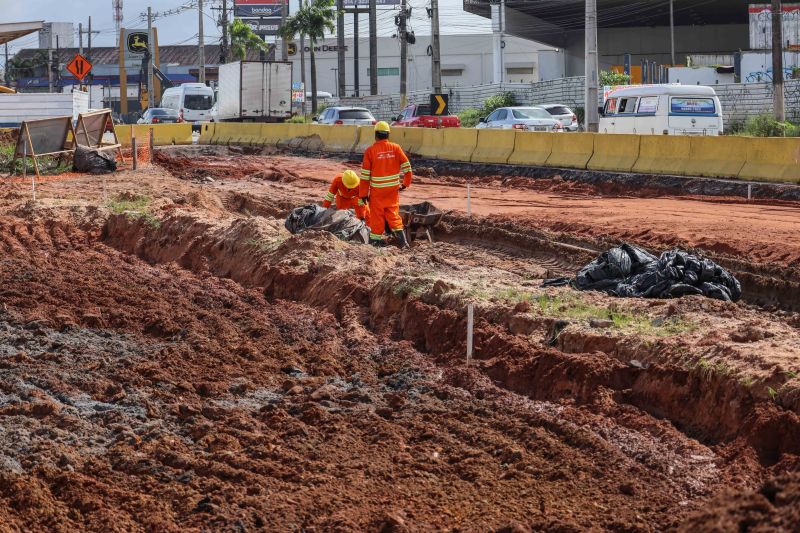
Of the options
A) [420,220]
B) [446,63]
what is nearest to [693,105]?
[420,220]

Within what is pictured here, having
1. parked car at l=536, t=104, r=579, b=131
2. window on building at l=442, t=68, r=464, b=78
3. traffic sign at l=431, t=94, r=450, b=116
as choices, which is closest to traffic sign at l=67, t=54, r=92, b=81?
traffic sign at l=431, t=94, r=450, b=116

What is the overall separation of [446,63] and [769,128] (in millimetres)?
58388

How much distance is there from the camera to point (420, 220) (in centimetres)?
1644

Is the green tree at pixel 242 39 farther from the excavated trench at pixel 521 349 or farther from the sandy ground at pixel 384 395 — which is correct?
the sandy ground at pixel 384 395

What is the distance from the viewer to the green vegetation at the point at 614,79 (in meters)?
53.0

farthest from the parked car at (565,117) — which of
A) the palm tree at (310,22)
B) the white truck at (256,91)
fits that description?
the palm tree at (310,22)

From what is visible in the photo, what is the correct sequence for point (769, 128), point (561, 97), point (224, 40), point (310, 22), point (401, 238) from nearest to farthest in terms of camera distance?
point (401, 238), point (769, 128), point (561, 97), point (310, 22), point (224, 40)

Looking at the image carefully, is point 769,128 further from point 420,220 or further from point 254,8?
point 254,8

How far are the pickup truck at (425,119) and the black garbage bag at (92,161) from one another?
1200 cm

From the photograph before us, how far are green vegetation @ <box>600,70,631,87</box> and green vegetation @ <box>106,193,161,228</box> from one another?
36.5 m

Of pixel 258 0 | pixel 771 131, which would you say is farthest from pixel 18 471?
pixel 258 0

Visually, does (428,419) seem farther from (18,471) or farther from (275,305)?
(275,305)

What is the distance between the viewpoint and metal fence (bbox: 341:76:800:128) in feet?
139

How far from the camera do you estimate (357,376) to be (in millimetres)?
9273
